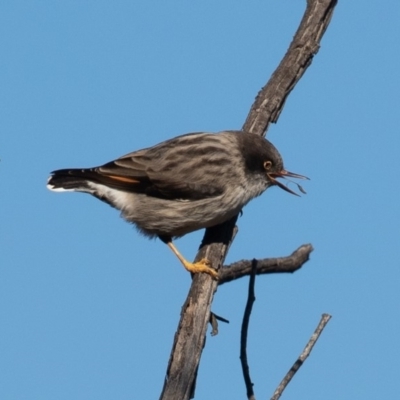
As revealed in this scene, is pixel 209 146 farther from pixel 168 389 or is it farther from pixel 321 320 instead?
pixel 321 320

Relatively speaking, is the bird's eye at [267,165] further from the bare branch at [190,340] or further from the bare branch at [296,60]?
the bare branch at [190,340]

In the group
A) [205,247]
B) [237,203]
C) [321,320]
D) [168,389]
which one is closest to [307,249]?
[321,320]

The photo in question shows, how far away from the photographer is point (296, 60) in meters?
8.52

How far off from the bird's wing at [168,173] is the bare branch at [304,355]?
3849 millimetres

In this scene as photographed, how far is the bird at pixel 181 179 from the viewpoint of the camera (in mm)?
8734

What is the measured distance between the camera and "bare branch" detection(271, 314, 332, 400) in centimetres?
466

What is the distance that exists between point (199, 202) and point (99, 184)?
1.15m

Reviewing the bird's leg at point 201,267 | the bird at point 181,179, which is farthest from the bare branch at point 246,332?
the bird at point 181,179

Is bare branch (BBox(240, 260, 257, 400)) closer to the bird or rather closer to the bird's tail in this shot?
the bird

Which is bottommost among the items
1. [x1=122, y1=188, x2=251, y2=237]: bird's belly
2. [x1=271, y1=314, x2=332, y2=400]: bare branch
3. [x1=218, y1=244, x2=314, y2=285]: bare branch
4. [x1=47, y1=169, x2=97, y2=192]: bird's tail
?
[x1=271, y1=314, x2=332, y2=400]: bare branch

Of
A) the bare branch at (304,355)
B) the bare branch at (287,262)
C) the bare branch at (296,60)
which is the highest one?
the bare branch at (296,60)

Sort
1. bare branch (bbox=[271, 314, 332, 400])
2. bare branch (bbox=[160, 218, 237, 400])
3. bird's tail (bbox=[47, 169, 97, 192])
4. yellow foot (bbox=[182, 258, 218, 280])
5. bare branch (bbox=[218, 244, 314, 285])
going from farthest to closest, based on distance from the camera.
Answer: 1. bird's tail (bbox=[47, 169, 97, 192])
2. yellow foot (bbox=[182, 258, 218, 280])
3. bare branch (bbox=[160, 218, 237, 400])
4. bare branch (bbox=[218, 244, 314, 285])
5. bare branch (bbox=[271, 314, 332, 400])

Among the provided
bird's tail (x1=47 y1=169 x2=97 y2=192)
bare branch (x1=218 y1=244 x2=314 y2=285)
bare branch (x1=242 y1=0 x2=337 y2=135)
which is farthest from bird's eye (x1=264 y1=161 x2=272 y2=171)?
bare branch (x1=218 y1=244 x2=314 y2=285)

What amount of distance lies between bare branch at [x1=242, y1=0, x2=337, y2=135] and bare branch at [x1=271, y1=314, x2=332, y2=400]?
3.87 meters
